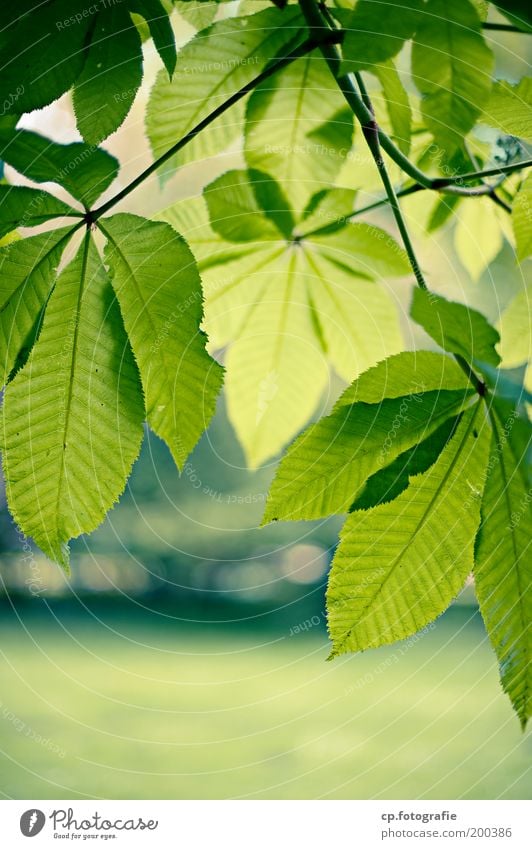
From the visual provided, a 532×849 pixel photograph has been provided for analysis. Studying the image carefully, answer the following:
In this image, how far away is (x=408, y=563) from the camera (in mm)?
296

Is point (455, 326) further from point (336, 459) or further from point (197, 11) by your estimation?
point (197, 11)

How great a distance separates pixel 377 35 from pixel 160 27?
0.09 m

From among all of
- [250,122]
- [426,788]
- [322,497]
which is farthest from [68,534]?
[426,788]

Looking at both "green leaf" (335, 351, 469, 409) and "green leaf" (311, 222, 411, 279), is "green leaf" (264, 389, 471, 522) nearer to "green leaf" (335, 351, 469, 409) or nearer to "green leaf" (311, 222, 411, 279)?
"green leaf" (335, 351, 469, 409)

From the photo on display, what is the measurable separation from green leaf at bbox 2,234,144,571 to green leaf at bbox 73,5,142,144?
55 millimetres

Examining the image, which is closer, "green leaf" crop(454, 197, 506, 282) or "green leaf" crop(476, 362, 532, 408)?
"green leaf" crop(476, 362, 532, 408)

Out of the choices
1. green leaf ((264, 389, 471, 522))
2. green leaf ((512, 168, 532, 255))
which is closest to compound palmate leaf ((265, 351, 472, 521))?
green leaf ((264, 389, 471, 522))

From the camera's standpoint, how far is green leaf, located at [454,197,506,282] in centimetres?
46

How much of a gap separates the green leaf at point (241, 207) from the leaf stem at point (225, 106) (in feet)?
0.12

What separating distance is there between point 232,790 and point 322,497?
264 mm
